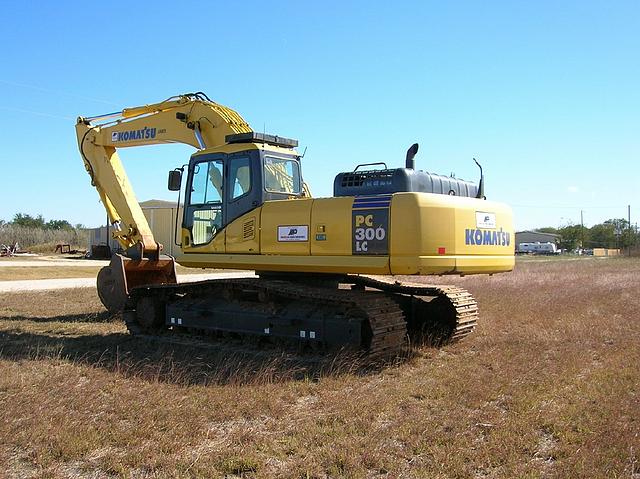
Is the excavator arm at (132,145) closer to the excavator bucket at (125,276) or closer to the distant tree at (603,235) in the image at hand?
the excavator bucket at (125,276)

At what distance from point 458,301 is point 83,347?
6051 mm

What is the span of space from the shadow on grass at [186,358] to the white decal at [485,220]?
218cm

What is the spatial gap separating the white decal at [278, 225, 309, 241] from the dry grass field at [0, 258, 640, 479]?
1.72 metres

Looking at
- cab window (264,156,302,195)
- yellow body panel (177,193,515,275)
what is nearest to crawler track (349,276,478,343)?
yellow body panel (177,193,515,275)

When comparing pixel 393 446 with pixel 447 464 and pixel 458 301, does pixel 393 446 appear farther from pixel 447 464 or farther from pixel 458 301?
pixel 458 301

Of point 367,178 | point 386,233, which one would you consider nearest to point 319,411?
point 386,233

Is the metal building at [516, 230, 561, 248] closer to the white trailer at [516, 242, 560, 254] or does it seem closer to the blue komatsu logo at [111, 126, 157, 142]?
the white trailer at [516, 242, 560, 254]

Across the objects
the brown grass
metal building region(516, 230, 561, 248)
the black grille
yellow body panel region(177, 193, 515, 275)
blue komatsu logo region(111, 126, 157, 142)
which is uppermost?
blue komatsu logo region(111, 126, 157, 142)

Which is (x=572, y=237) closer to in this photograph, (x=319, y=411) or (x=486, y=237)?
(x=486, y=237)

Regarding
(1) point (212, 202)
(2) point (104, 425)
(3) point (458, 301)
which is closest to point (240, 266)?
(1) point (212, 202)

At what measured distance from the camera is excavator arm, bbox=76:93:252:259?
37.3 ft

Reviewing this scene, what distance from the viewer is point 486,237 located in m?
9.01

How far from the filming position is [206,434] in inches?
216

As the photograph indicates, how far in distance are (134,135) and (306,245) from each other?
5.51 meters
